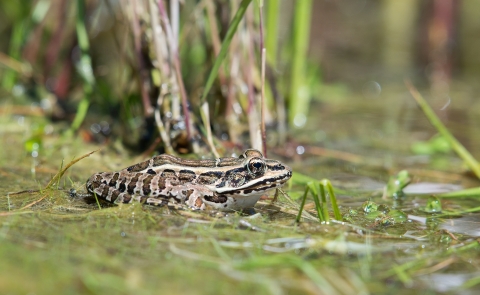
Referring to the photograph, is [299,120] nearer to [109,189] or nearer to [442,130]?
[442,130]

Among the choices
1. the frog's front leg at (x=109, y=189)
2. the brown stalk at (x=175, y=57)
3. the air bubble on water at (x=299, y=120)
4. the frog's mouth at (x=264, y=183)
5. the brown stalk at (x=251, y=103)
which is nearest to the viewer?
the frog's front leg at (x=109, y=189)

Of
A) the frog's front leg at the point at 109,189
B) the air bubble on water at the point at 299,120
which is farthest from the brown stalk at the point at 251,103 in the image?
the air bubble on water at the point at 299,120

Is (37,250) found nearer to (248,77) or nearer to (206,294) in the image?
(206,294)

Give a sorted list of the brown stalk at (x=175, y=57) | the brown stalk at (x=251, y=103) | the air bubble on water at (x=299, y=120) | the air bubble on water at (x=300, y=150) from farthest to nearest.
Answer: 1. the air bubble on water at (x=299, y=120)
2. the air bubble on water at (x=300, y=150)
3. the brown stalk at (x=251, y=103)
4. the brown stalk at (x=175, y=57)

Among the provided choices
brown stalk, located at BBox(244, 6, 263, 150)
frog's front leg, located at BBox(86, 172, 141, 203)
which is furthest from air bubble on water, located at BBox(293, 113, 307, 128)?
frog's front leg, located at BBox(86, 172, 141, 203)

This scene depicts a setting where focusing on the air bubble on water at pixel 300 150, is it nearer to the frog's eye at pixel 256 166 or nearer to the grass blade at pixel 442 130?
the grass blade at pixel 442 130

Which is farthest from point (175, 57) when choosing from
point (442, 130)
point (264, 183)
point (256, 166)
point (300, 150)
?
point (442, 130)

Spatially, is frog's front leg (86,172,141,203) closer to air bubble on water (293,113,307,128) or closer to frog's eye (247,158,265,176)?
frog's eye (247,158,265,176)

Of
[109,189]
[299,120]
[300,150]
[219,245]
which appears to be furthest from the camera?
[299,120]
